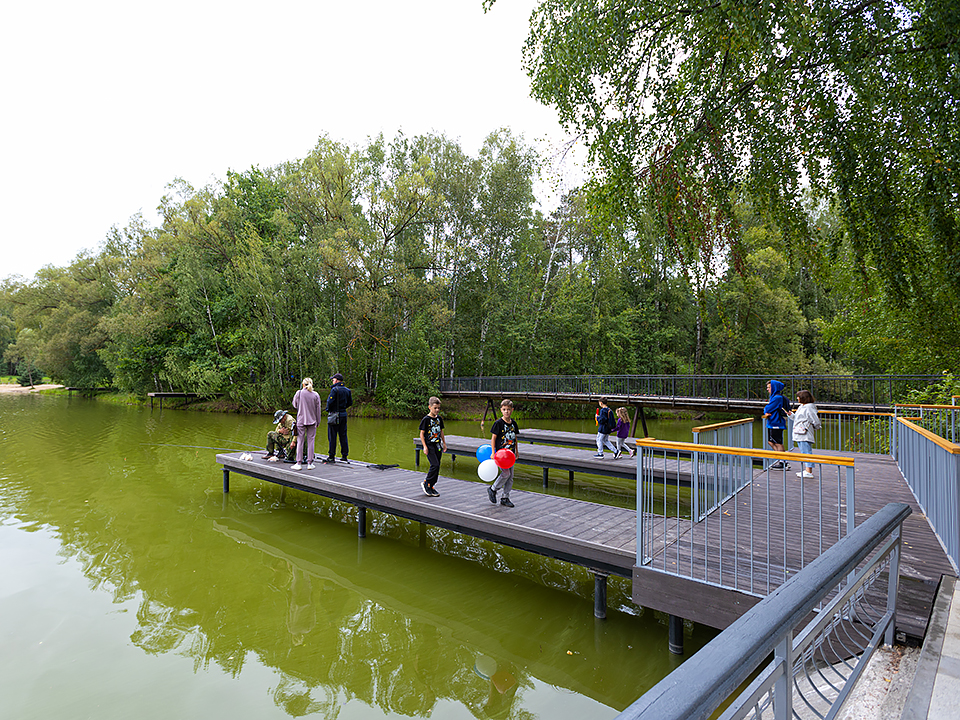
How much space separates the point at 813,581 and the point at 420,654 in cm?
428

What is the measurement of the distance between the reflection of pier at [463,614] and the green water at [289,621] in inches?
0.9

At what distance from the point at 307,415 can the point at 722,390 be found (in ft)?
87.3

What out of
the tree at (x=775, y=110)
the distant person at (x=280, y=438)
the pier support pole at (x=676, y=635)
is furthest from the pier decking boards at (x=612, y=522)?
the tree at (x=775, y=110)

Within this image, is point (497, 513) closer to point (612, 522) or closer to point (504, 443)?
point (504, 443)

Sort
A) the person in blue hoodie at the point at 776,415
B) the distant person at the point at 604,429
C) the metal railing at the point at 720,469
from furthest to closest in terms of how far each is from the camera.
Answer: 1. the distant person at the point at 604,429
2. the person in blue hoodie at the point at 776,415
3. the metal railing at the point at 720,469

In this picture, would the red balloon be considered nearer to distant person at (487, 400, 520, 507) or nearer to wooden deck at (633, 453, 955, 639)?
distant person at (487, 400, 520, 507)

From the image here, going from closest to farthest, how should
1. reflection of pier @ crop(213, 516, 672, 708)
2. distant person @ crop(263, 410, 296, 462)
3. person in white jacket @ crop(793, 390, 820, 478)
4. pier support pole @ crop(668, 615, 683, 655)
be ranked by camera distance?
reflection of pier @ crop(213, 516, 672, 708) < pier support pole @ crop(668, 615, 683, 655) < person in white jacket @ crop(793, 390, 820, 478) < distant person @ crop(263, 410, 296, 462)

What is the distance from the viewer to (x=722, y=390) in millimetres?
29781

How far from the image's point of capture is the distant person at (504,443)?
6969 mm

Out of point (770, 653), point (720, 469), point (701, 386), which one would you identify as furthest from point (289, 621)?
point (701, 386)

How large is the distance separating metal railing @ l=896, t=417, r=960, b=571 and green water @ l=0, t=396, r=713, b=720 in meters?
2.35

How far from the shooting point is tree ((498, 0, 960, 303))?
3678 millimetres

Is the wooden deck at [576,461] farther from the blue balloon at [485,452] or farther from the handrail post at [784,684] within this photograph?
the handrail post at [784,684]

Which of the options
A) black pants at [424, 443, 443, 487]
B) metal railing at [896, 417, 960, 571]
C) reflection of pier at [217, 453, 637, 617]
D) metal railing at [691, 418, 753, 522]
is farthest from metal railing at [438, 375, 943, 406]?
black pants at [424, 443, 443, 487]
